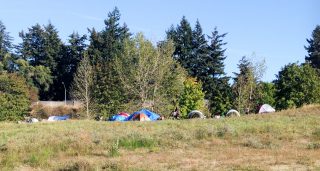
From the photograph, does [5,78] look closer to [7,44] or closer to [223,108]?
[7,44]

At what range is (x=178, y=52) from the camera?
241 ft

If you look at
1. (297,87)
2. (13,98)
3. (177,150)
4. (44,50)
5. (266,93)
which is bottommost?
(177,150)

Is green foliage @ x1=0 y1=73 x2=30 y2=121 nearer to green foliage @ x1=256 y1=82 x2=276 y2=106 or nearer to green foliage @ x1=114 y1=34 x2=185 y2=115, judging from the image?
green foliage @ x1=114 y1=34 x2=185 y2=115

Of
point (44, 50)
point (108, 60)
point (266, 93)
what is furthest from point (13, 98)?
point (266, 93)

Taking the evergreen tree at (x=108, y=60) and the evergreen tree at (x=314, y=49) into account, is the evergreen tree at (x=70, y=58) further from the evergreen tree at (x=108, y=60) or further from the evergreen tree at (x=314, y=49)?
the evergreen tree at (x=314, y=49)

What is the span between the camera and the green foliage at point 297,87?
2109 inches

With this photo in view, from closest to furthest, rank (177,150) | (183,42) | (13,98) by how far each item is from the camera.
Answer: (177,150), (13,98), (183,42)

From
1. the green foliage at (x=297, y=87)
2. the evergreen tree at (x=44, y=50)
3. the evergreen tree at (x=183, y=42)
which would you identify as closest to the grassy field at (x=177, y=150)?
the green foliage at (x=297, y=87)

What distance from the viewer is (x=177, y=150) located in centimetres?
1530

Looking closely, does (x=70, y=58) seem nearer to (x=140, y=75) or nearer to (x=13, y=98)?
(x=13, y=98)

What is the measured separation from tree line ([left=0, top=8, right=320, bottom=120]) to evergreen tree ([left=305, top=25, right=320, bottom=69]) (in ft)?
0.58

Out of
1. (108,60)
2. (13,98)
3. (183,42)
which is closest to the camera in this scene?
(13,98)

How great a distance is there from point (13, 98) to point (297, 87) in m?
36.1

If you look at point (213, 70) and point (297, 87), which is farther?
point (213, 70)
